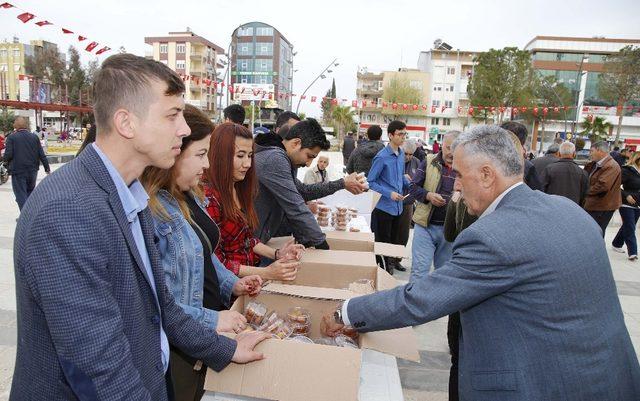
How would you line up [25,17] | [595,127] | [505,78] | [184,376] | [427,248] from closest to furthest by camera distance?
[184,376] → [427,248] → [25,17] → [505,78] → [595,127]

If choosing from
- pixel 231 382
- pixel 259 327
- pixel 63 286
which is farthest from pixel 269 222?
pixel 63 286

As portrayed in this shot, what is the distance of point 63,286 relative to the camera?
94 cm

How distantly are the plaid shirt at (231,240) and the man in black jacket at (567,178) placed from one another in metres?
4.98

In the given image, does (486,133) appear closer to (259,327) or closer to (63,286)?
(259,327)

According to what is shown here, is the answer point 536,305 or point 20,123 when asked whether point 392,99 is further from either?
point 536,305

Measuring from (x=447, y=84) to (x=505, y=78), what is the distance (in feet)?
74.1

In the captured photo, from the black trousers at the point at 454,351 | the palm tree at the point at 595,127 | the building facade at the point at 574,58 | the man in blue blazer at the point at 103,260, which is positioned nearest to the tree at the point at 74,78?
the black trousers at the point at 454,351

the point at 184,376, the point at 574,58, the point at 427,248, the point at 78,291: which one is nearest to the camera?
the point at 78,291

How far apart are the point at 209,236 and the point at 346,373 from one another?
904 mm

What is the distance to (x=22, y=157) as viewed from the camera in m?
7.33

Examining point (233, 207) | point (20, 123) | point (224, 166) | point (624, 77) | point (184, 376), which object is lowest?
point (184, 376)

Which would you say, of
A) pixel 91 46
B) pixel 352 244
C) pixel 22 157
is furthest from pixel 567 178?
pixel 91 46

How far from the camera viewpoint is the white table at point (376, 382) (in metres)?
1.49

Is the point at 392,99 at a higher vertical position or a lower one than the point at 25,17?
higher
